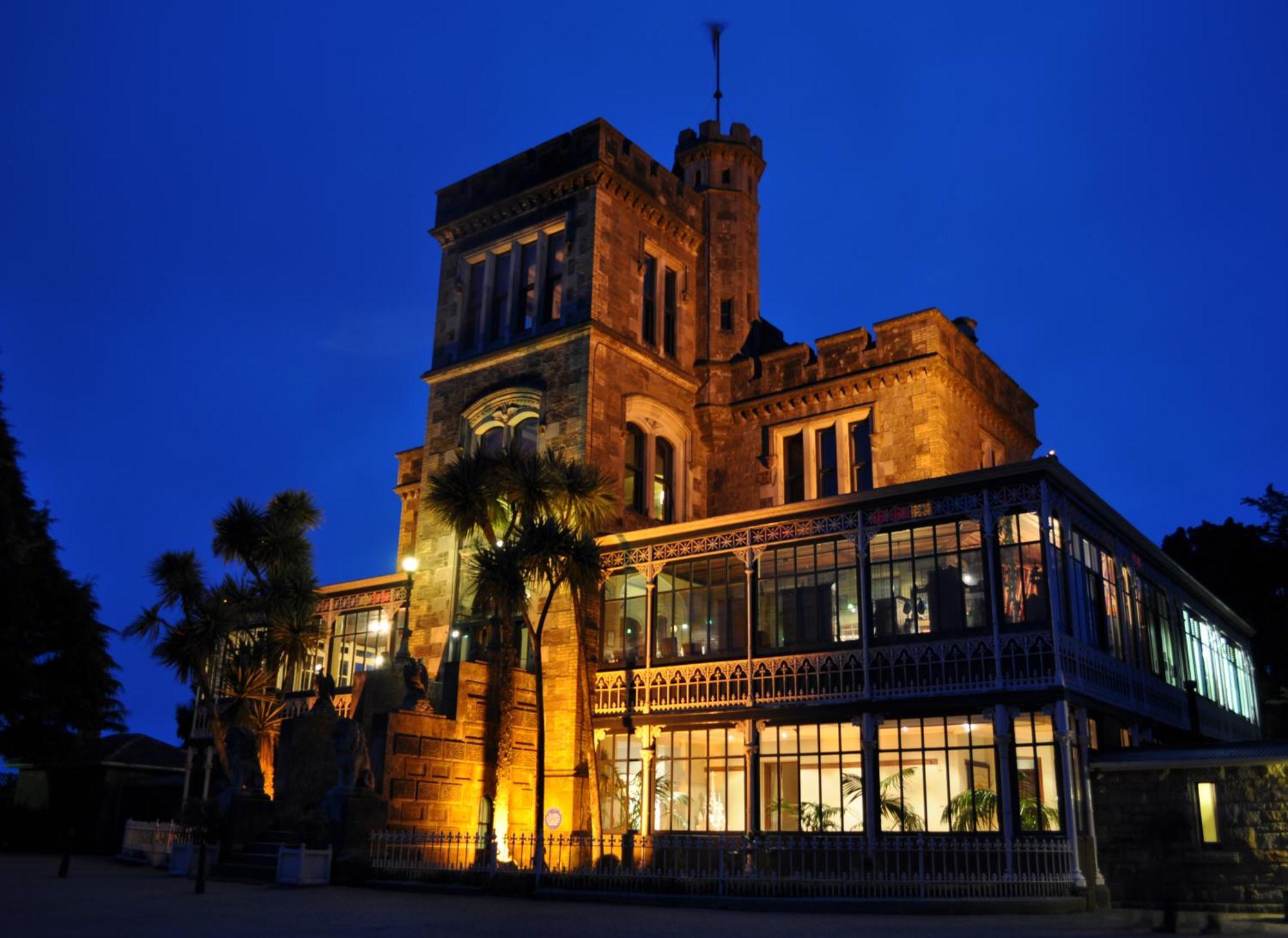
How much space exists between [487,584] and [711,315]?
13092 millimetres

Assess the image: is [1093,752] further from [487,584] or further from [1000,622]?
[487,584]

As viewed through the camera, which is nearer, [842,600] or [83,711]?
[842,600]

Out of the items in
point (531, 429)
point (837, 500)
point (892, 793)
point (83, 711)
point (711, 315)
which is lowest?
point (892, 793)

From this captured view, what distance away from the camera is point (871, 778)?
66.8ft

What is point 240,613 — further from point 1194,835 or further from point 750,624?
point 1194,835

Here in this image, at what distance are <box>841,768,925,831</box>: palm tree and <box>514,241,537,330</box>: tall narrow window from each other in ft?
48.0

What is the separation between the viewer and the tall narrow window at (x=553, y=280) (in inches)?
1167

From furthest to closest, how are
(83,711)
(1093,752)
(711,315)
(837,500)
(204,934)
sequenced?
(711,315), (83,711), (837,500), (1093,752), (204,934)

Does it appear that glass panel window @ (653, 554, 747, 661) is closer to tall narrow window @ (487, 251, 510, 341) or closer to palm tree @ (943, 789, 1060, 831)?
palm tree @ (943, 789, 1060, 831)

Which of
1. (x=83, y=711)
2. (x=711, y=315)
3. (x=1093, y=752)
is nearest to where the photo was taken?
(x=1093, y=752)

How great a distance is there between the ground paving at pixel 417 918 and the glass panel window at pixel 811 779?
567 centimetres

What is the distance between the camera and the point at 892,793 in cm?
2244

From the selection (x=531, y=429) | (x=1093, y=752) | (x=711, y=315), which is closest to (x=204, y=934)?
(x=1093, y=752)

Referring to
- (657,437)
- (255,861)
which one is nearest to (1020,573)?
(657,437)
